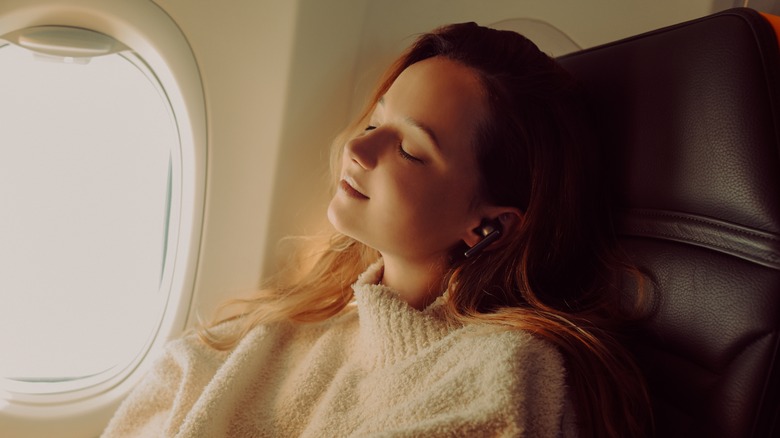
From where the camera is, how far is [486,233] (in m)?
1.11

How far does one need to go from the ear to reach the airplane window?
2.05ft

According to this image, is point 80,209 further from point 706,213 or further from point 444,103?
point 706,213

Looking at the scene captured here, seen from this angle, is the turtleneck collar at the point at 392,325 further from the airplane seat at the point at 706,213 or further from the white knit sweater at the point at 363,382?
the airplane seat at the point at 706,213

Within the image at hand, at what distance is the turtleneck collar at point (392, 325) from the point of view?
1.06m

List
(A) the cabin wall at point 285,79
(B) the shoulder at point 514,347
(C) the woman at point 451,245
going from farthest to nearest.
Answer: (A) the cabin wall at point 285,79 < (C) the woman at point 451,245 < (B) the shoulder at point 514,347

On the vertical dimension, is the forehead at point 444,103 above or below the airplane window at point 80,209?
above

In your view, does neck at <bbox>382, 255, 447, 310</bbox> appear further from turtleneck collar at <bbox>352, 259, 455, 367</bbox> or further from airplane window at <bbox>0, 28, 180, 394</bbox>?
airplane window at <bbox>0, 28, 180, 394</bbox>

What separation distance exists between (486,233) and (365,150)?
246 mm

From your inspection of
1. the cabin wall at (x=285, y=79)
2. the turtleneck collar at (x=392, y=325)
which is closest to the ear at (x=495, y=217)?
the turtleneck collar at (x=392, y=325)

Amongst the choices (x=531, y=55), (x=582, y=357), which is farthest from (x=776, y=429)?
(x=531, y=55)

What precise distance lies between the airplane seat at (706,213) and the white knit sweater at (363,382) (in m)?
0.16

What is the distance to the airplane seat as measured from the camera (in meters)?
0.77

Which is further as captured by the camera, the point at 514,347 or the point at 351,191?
the point at 351,191

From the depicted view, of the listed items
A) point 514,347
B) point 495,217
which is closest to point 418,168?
point 495,217
